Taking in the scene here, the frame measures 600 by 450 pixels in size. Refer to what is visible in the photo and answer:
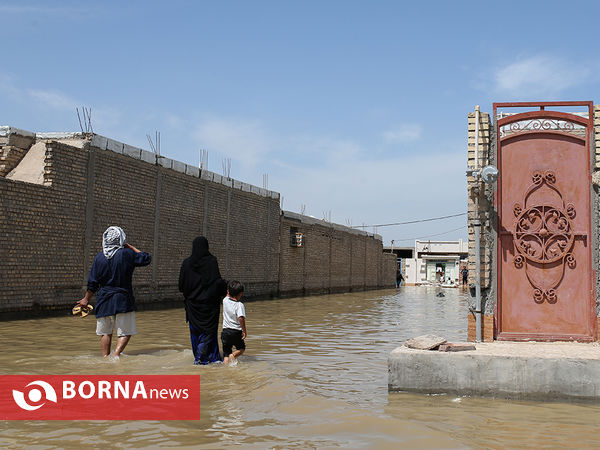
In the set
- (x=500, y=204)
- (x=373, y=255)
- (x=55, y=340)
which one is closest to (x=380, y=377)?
(x=500, y=204)

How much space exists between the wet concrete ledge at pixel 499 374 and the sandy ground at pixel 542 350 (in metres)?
0.01

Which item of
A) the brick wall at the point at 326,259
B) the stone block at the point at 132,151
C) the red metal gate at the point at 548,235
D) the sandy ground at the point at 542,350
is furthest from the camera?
the brick wall at the point at 326,259

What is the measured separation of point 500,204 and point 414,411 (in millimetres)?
3700

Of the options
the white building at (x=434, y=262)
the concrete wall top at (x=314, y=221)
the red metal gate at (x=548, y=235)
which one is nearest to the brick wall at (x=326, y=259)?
the concrete wall top at (x=314, y=221)

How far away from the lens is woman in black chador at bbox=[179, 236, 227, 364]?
7387 mm

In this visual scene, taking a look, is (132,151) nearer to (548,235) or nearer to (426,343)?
(548,235)

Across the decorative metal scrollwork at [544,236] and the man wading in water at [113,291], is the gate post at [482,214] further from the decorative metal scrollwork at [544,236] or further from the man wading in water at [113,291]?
the man wading in water at [113,291]

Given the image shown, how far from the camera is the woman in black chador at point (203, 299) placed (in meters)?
7.39

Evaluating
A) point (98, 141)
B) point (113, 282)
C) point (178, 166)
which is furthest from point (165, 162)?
point (113, 282)

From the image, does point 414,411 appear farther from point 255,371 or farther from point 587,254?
point 587,254

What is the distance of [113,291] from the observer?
751 centimetres

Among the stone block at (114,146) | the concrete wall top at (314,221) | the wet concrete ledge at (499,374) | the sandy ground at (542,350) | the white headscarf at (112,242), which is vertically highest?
the stone block at (114,146)

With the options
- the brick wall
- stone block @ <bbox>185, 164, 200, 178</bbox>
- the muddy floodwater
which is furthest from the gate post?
the brick wall

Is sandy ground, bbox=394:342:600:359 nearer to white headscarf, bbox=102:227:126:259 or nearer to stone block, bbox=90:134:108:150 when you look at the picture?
white headscarf, bbox=102:227:126:259
